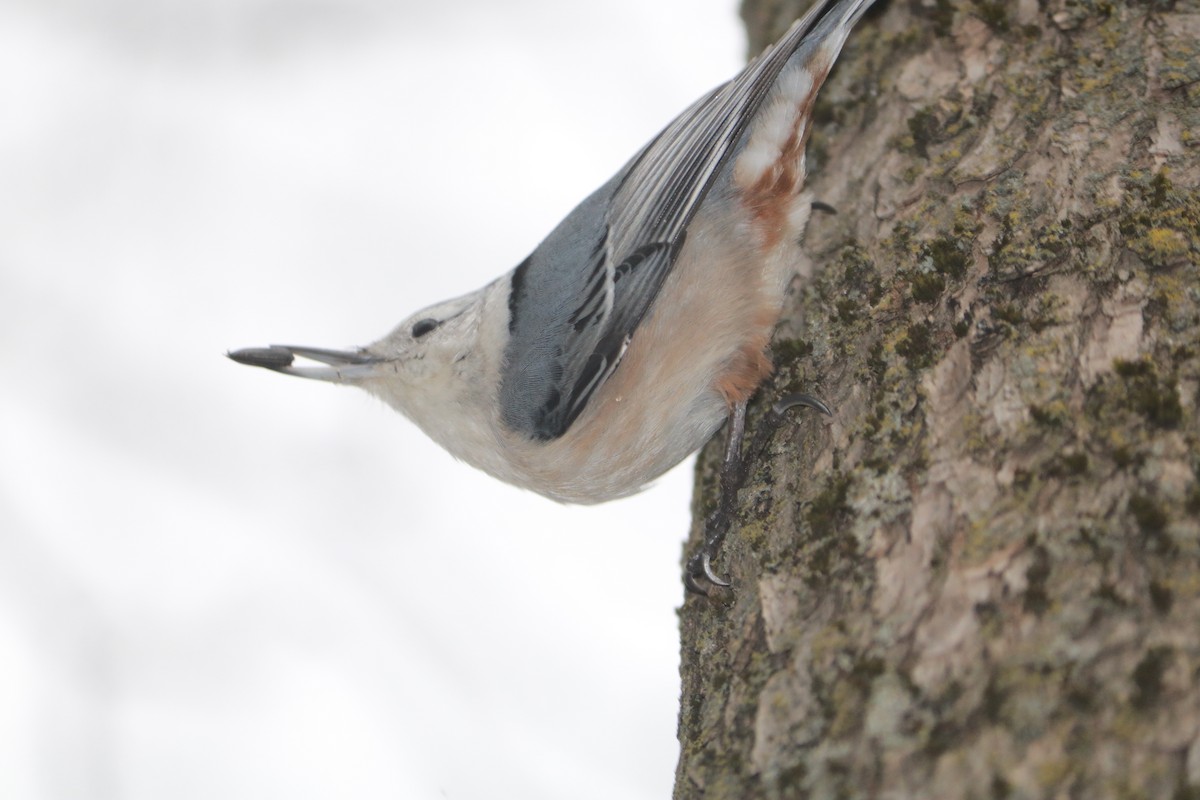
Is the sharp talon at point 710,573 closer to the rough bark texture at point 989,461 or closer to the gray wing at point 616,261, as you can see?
the rough bark texture at point 989,461

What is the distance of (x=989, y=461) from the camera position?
1.53m

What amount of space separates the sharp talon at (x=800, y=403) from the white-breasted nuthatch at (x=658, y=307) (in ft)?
0.64

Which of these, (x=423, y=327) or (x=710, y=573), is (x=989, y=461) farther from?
(x=423, y=327)

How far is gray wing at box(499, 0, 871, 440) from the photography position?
2.44 m

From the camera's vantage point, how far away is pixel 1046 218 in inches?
72.7

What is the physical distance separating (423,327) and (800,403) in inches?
45.5

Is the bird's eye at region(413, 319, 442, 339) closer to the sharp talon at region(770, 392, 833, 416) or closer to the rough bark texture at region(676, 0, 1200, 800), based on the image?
the rough bark texture at region(676, 0, 1200, 800)

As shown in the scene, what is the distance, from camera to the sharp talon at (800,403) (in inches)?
77.0

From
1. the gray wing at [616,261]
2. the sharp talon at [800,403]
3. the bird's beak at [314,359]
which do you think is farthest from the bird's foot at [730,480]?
the bird's beak at [314,359]

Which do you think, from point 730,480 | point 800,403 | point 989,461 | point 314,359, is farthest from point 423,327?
point 989,461

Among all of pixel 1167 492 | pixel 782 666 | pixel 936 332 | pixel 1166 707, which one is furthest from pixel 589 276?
pixel 1166 707

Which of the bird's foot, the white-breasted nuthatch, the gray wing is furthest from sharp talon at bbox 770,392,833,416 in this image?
the gray wing

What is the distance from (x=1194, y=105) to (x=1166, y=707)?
124 centimetres

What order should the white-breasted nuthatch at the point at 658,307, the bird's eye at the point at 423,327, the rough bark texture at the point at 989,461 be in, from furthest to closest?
the bird's eye at the point at 423,327, the white-breasted nuthatch at the point at 658,307, the rough bark texture at the point at 989,461
